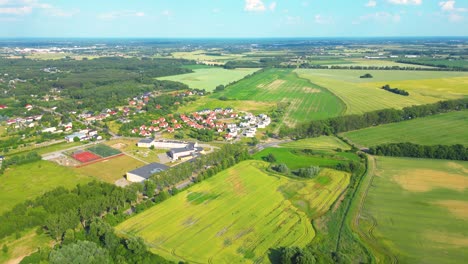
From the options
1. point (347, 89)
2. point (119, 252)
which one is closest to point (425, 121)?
point (347, 89)

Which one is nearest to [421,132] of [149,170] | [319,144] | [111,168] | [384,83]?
[319,144]

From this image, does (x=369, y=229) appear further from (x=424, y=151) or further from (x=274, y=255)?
(x=424, y=151)

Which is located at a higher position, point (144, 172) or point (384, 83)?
point (384, 83)

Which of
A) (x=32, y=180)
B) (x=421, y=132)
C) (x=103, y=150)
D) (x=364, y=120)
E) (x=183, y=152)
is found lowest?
(x=32, y=180)

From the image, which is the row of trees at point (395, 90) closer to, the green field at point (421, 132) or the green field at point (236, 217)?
the green field at point (421, 132)

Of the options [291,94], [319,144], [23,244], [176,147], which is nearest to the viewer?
[23,244]

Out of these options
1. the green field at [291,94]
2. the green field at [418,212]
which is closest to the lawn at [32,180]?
the green field at [418,212]

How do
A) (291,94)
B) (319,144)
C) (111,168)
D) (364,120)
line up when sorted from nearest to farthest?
1. (111,168)
2. (319,144)
3. (364,120)
4. (291,94)

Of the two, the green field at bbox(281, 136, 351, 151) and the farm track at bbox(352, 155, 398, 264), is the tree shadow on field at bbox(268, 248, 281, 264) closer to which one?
the farm track at bbox(352, 155, 398, 264)
